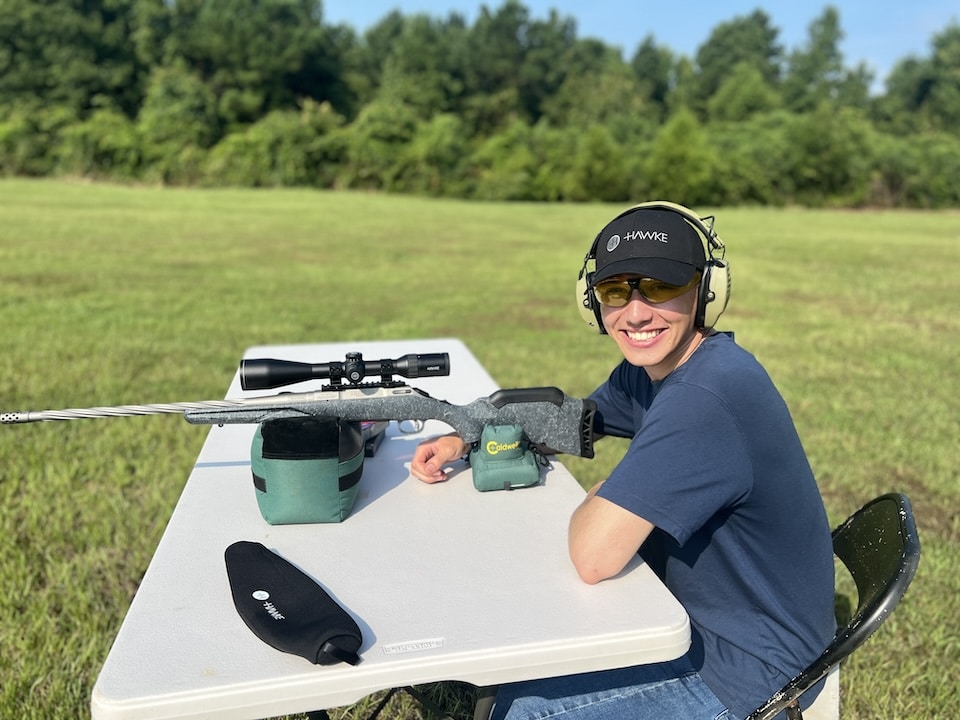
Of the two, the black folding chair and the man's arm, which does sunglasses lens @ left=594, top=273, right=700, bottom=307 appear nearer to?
the man's arm

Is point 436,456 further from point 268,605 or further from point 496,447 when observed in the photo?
point 268,605

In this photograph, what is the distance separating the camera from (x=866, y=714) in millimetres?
2869

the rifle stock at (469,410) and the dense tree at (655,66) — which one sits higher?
the dense tree at (655,66)

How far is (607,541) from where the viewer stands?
162 cm

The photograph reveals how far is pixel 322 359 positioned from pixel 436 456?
136cm

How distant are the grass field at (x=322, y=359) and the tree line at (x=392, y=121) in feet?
65.9

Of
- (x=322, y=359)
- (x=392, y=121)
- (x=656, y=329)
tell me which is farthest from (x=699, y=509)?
(x=392, y=121)

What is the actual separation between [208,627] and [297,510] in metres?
0.43

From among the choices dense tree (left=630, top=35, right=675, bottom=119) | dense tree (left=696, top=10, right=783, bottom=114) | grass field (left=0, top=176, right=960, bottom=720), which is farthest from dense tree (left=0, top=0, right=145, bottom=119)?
dense tree (left=696, top=10, right=783, bottom=114)

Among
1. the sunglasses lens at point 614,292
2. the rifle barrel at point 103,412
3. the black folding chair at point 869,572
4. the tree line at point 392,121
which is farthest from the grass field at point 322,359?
the tree line at point 392,121

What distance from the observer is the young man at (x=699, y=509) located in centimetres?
164

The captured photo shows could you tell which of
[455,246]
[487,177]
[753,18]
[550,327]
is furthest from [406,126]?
[753,18]

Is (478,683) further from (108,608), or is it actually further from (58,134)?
(58,134)

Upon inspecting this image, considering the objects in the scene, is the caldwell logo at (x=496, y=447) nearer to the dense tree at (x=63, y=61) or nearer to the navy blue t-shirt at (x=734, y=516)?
the navy blue t-shirt at (x=734, y=516)
